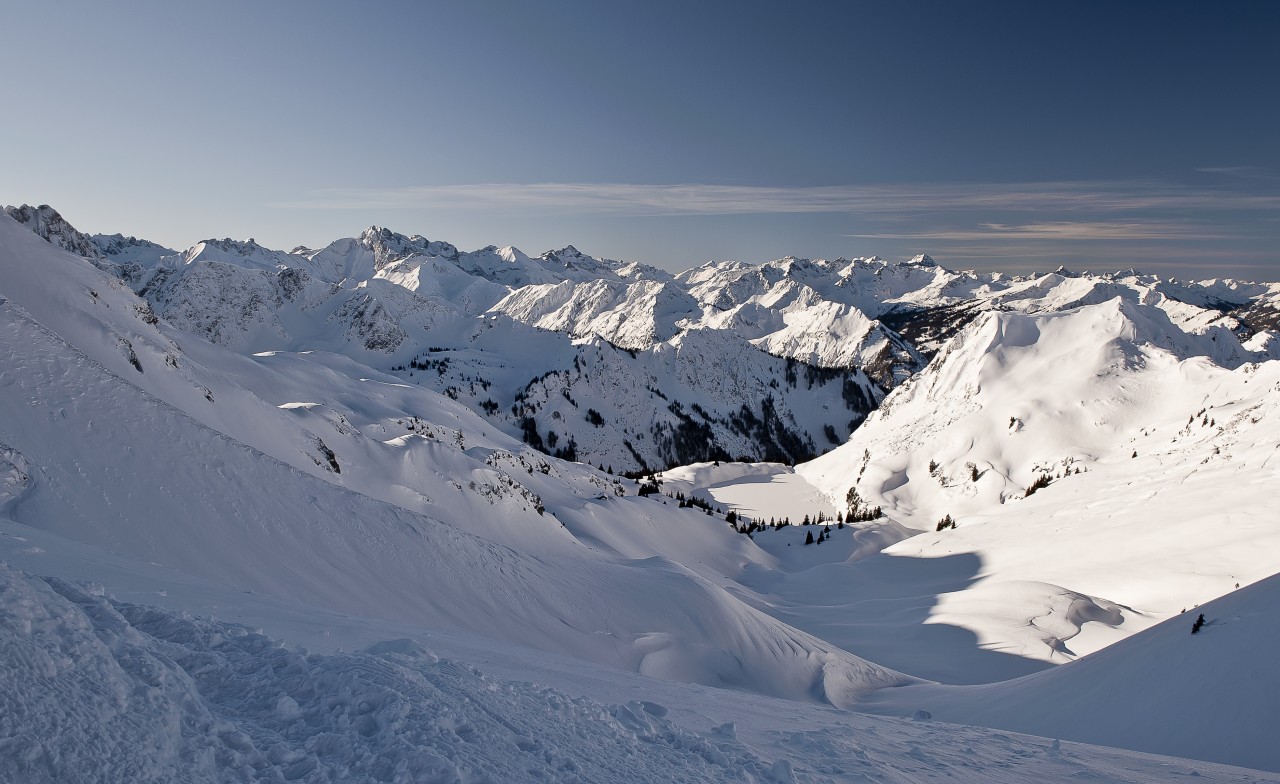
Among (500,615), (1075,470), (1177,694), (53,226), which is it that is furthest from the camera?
(53,226)

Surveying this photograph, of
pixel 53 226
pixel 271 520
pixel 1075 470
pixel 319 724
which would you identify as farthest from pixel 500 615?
pixel 53 226

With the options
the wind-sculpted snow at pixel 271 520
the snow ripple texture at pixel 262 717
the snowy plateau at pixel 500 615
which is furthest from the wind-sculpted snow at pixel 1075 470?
the snow ripple texture at pixel 262 717

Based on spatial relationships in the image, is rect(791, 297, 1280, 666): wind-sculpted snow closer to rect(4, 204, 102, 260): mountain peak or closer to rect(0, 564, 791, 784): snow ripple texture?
rect(0, 564, 791, 784): snow ripple texture

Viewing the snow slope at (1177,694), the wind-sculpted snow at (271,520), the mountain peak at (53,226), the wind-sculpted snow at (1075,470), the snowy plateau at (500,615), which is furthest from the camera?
the mountain peak at (53,226)

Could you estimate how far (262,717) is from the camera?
495cm

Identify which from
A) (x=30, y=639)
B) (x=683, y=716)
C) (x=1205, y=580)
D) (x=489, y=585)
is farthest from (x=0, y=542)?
(x=1205, y=580)

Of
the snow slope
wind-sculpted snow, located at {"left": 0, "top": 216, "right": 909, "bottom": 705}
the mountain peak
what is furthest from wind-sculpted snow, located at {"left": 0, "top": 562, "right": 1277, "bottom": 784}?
the mountain peak

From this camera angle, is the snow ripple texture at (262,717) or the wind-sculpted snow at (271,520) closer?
the snow ripple texture at (262,717)

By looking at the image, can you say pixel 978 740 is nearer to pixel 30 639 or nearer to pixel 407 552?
pixel 30 639

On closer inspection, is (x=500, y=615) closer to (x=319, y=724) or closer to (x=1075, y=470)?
(x=319, y=724)

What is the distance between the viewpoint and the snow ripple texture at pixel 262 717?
400 cm

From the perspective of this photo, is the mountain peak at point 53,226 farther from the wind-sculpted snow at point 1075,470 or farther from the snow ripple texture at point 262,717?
the wind-sculpted snow at point 1075,470

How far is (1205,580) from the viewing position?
26.0m

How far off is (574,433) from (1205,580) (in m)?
147
